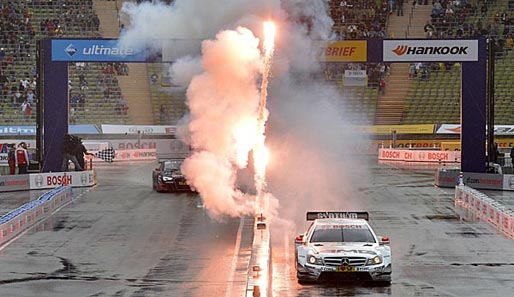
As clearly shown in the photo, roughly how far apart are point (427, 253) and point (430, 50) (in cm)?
1672

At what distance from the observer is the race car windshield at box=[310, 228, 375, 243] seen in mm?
18188

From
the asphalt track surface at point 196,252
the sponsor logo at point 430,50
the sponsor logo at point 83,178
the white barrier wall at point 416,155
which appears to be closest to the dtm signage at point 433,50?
the sponsor logo at point 430,50

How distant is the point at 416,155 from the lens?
5841cm

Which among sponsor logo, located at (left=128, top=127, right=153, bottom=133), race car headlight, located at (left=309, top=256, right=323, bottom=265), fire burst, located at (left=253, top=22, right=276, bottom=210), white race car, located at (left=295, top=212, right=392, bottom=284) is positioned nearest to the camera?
white race car, located at (left=295, top=212, right=392, bottom=284)

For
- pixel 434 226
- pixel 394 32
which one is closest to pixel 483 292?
pixel 434 226

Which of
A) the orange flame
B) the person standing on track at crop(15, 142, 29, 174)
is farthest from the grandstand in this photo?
the orange flame

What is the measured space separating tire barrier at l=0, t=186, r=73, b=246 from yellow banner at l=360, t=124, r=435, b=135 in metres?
28.8

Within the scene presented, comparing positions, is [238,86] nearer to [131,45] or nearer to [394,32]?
[131,45]

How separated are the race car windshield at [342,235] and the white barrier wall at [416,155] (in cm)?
3855

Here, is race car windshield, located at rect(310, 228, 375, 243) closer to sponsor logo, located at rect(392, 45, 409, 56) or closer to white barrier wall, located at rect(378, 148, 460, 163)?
sponsor logo, located at rect(392, 45, 409, 56)

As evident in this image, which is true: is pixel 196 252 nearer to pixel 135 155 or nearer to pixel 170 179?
pixel 170 179

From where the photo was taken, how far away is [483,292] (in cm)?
1669

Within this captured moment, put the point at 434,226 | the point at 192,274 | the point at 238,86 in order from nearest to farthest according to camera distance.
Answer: the point at 192,274 < the point at 434,226 < the point at 238,86

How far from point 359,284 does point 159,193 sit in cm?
1972
